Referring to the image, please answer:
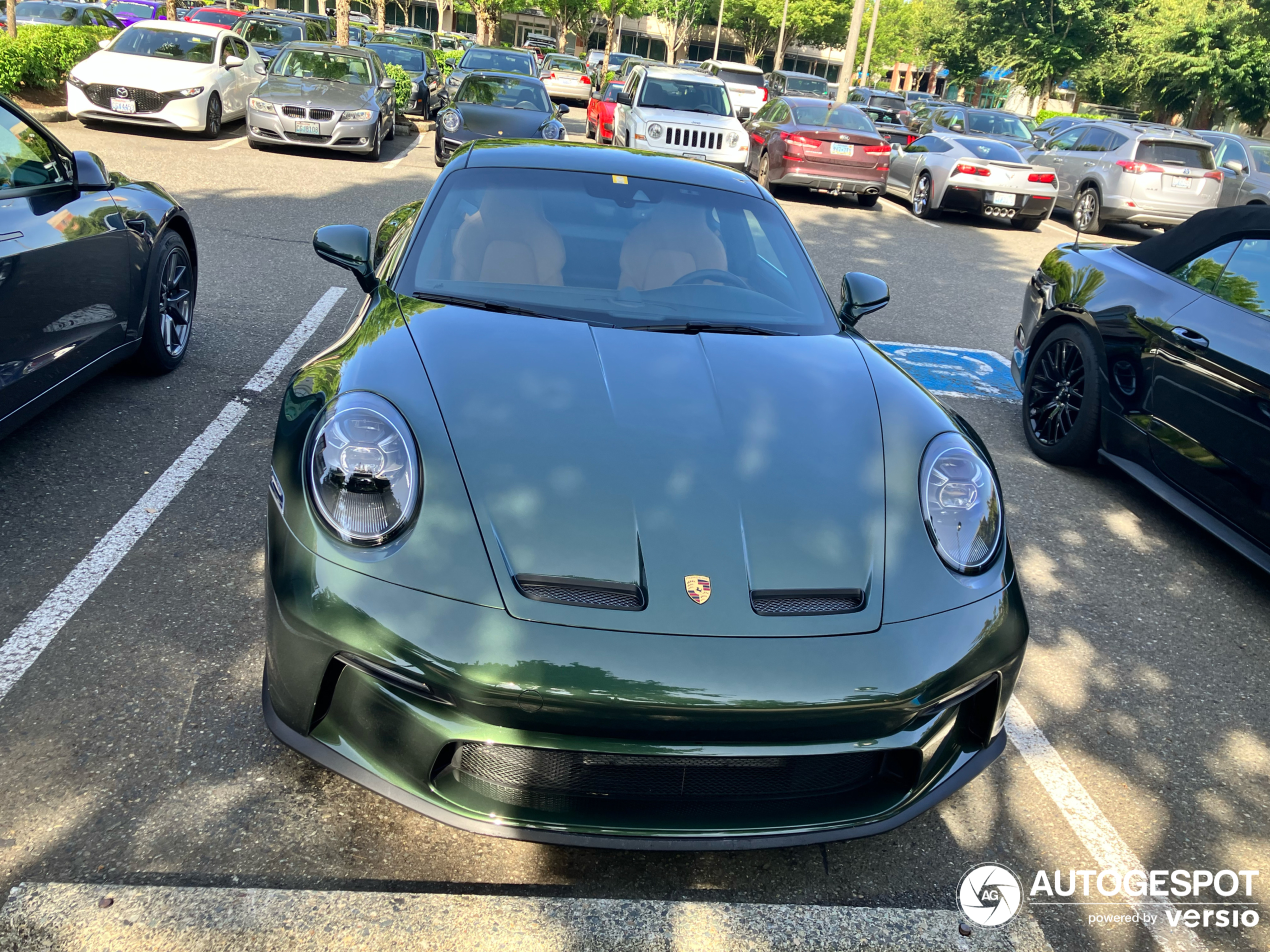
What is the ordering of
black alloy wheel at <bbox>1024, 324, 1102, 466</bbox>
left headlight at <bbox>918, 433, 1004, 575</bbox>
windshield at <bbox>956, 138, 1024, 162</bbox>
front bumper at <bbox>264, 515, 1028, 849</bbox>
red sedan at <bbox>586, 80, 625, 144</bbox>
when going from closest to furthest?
front bumper at <bbox>264, 515, 1028, 849</bbox>, left headlight at <bbox>918, 433, 1004, 575</bbox>, black alloy wheel at <bbox>1024, 324, 1102, 466</bbox>, windshield at <bbox>956, 138, 1024, 162</bbox>, red sedan at <bbox>586, 80, 625, 144</bbox>

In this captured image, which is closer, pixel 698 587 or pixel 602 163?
pixel 698 587

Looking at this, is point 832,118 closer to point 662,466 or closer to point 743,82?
point 743,82

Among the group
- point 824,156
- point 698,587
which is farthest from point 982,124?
point 698,587

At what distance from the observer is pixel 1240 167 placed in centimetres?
1532

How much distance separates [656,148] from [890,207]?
3.94m

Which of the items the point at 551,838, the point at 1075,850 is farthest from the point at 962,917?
the point at 551,838

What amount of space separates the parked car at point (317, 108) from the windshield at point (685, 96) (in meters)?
3.91

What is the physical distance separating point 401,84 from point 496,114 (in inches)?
250

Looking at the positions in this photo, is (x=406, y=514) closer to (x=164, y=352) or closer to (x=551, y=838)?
(x=551, y=838)

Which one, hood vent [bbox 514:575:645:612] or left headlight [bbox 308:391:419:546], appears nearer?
hood vent [bbox 514:575:645:612]

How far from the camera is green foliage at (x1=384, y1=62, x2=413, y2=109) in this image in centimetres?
1903

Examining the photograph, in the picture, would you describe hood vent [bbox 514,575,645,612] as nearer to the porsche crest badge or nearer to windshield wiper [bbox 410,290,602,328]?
the porsche crest badge

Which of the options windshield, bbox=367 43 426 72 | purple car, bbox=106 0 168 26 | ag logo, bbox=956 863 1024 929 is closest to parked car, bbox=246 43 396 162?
windshield, bbox=367 43 426 72

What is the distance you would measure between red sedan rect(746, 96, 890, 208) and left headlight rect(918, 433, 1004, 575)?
11921 millimetres
